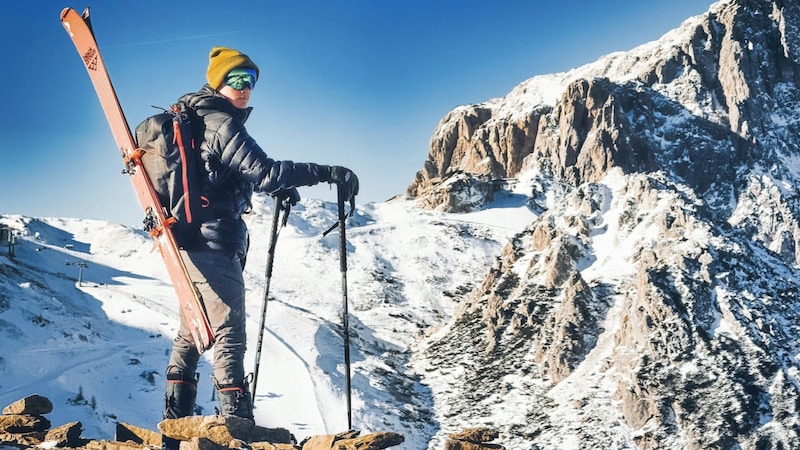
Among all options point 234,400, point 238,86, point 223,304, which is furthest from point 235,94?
point 234,400

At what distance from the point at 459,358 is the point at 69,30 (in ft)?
103

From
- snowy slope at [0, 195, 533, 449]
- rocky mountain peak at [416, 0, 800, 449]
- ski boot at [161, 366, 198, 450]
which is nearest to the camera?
ski boot at [161, 366, 198, 450]

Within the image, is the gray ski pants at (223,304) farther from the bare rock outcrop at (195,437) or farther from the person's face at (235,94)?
the person's face at (235,94)

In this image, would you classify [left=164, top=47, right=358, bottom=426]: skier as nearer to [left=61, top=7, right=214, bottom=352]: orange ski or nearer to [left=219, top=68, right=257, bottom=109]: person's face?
[left=219, top=68, right=257, bottom=109]: person's face

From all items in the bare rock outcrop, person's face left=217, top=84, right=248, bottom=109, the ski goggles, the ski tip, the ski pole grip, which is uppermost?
the ski tip

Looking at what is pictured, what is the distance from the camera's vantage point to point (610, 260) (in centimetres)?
3825

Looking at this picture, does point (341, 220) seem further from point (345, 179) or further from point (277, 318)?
point (277, 318)

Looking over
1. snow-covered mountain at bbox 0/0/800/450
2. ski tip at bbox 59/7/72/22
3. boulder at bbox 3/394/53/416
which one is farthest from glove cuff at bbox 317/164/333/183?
snow-covered mountain at bbox 0/0/800/450

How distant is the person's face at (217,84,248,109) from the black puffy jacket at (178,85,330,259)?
2.7 inches

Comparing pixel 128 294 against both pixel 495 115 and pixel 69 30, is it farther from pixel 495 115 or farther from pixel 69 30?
pixel 495 115

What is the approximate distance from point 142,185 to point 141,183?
0.07 ft

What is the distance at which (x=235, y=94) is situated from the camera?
6.85 meters

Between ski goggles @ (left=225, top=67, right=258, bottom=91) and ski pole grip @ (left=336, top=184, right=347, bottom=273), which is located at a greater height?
ski goggles @ (left=225, top=67, right=258, bottom=91)

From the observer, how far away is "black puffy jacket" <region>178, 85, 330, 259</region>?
632cm
